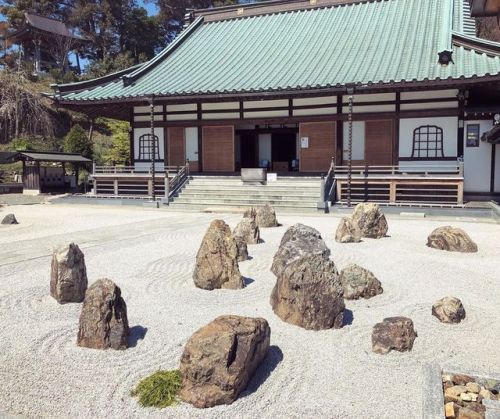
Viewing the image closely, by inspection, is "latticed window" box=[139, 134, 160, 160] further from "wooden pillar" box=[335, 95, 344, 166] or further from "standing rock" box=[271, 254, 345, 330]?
"standing rock" box=[271, 254, 345, 330]

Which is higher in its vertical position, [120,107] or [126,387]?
[120,107]

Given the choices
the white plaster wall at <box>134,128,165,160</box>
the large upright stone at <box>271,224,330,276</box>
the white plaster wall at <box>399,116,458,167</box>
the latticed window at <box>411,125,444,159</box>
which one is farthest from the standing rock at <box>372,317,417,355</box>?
the white plaster wall at <box>134,128,165,160</box>

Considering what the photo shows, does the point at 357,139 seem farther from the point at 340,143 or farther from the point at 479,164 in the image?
the point at 479,164

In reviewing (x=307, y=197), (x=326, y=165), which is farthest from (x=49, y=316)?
(x=326, y=165)

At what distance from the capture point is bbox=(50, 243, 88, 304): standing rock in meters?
4.95

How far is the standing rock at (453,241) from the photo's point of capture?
25.2 feet

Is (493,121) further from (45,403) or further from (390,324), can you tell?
(45,403)

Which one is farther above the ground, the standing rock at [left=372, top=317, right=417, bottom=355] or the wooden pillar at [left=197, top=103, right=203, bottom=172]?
the wooden pillar at [left=197, top=103, right=203, bottom=172]

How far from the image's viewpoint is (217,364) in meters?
2.99

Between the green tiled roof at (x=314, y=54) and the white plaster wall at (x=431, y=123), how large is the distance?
184 cm

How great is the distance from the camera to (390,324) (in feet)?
12.6

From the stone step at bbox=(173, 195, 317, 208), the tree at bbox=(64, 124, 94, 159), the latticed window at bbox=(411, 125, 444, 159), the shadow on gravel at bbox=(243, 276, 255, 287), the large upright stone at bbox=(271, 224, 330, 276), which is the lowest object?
the shadow on gravel at bbox=(243, 276, 255, 287)

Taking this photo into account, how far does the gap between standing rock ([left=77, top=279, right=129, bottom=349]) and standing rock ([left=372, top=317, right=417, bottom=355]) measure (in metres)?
2.20

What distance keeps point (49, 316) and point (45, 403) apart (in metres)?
1.77
